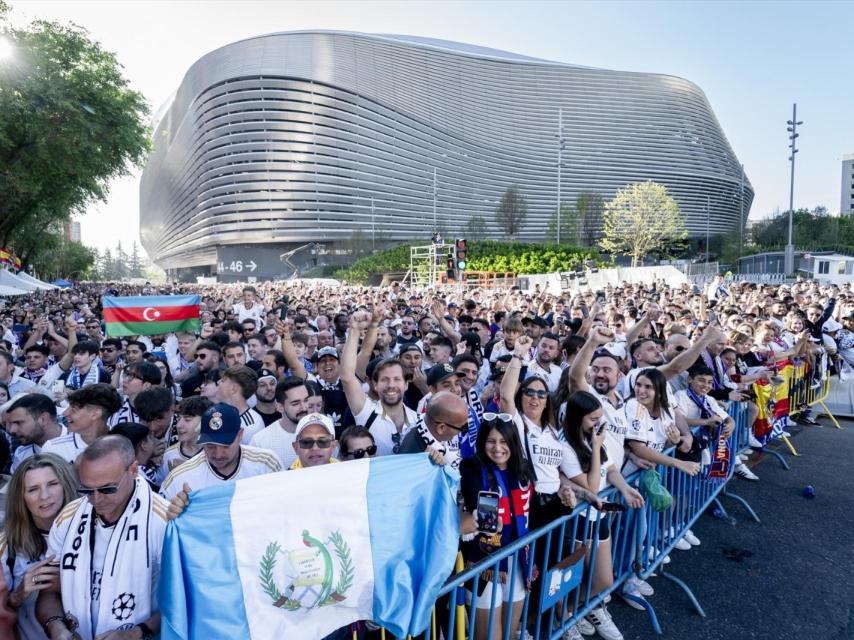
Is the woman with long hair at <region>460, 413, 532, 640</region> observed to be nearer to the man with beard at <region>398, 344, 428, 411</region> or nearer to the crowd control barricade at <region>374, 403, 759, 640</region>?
the crowd control barricade at <region>374, 403, 759, 640</region>

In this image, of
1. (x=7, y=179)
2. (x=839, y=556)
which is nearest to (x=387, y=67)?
(x=7, y=179)

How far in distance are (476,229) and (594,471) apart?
244 ft

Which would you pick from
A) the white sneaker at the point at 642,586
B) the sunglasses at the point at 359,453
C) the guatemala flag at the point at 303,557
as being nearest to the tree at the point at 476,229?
the white sneaker at the point at 642,586

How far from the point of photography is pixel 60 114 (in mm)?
15820

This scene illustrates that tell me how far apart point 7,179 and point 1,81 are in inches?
136

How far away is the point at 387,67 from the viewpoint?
7781 centimetres

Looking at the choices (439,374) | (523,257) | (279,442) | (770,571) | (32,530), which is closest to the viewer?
(32,530)

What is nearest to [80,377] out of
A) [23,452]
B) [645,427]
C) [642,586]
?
[23,452]

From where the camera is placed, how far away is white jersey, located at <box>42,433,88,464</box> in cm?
360

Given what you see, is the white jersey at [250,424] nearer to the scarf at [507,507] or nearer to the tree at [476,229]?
the scarf at [507,507]

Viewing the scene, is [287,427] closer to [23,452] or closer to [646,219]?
[23,452]

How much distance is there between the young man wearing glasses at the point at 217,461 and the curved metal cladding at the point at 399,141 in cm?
6930

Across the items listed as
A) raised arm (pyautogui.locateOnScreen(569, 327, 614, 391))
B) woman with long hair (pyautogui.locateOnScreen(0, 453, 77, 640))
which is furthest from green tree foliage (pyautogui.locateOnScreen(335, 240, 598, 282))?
woman with long hair (pyautogui.locateOnScreen(0, 453, 77, 640))

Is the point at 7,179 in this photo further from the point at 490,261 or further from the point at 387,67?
the point at 387,67
